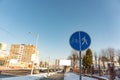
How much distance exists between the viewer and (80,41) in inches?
196

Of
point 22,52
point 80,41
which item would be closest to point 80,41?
point 80,41

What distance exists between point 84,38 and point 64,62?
3245 inches

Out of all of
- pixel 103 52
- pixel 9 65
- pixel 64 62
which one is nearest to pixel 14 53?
pixel 9 65

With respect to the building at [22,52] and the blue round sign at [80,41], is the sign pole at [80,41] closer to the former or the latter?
the blue round sign at [80,41]

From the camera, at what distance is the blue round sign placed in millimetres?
4934

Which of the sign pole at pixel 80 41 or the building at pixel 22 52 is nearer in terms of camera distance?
the sign pole at pixel 80 41

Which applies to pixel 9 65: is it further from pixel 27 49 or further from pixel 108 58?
pixel 108 58

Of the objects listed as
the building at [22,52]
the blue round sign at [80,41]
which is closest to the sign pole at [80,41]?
the blue round sign at [80,41]

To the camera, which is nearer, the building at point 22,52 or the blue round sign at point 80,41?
the blue round sign at point 80,41

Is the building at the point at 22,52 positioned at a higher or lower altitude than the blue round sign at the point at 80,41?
higher

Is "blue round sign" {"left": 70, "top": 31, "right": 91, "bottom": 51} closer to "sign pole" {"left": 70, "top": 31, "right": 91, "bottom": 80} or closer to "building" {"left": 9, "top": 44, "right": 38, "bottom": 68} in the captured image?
"sign pole" {"left": 70, "top": 31, "right": 91, "bottom": 80}

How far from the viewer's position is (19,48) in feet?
483

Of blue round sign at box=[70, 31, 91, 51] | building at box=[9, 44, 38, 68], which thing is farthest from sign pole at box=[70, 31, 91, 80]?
building at box=[9, 44, 38, 68]

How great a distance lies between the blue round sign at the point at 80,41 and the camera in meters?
4.93
